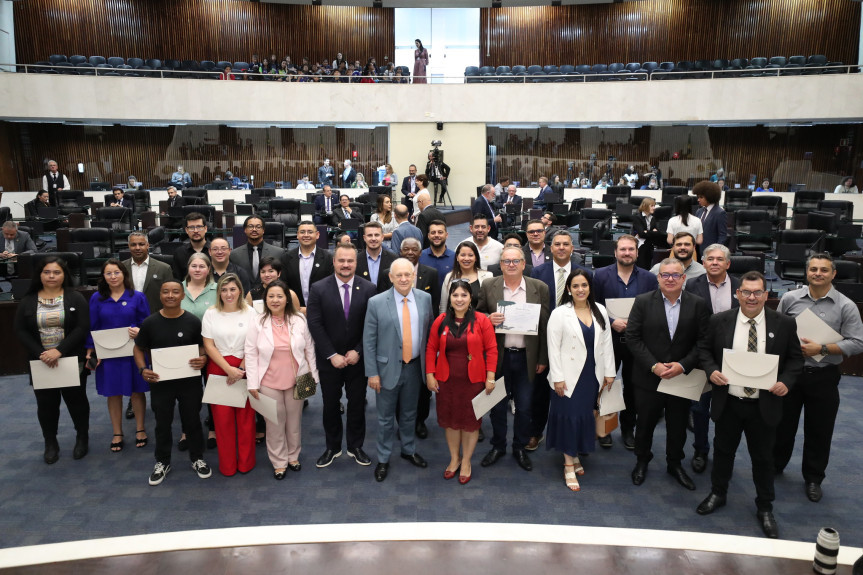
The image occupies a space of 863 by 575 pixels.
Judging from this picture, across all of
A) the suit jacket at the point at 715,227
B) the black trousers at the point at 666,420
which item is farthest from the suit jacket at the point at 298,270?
the suit jacket at the point at 715,227

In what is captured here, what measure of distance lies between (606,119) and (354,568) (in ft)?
56.8

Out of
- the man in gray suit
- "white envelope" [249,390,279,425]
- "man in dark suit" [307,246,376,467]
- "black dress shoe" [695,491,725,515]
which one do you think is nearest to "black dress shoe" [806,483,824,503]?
"black dress shoe" [695,491,725,515]

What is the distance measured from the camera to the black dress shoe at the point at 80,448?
16.7 ft

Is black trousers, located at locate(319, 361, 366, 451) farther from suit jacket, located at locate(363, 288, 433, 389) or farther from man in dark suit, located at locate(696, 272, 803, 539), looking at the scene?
man in dark suit, located at locate(696, 272, 803, 539)

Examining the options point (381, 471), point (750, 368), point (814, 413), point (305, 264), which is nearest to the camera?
point (750, 368)

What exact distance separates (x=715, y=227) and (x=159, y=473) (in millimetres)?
5952

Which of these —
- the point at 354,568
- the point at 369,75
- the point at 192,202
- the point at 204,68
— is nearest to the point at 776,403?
the point at 354,568

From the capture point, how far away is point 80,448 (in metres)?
5.12

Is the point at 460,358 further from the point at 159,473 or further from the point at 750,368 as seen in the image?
the point at 159,473

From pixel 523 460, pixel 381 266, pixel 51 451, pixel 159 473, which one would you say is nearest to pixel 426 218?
pixel 381 266

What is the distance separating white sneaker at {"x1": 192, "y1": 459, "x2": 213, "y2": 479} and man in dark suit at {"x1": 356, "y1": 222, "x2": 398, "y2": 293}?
6.32 ft

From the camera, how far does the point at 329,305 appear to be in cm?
477

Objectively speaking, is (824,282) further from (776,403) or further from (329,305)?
(329,305)

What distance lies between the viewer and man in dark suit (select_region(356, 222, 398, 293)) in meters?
5.64
